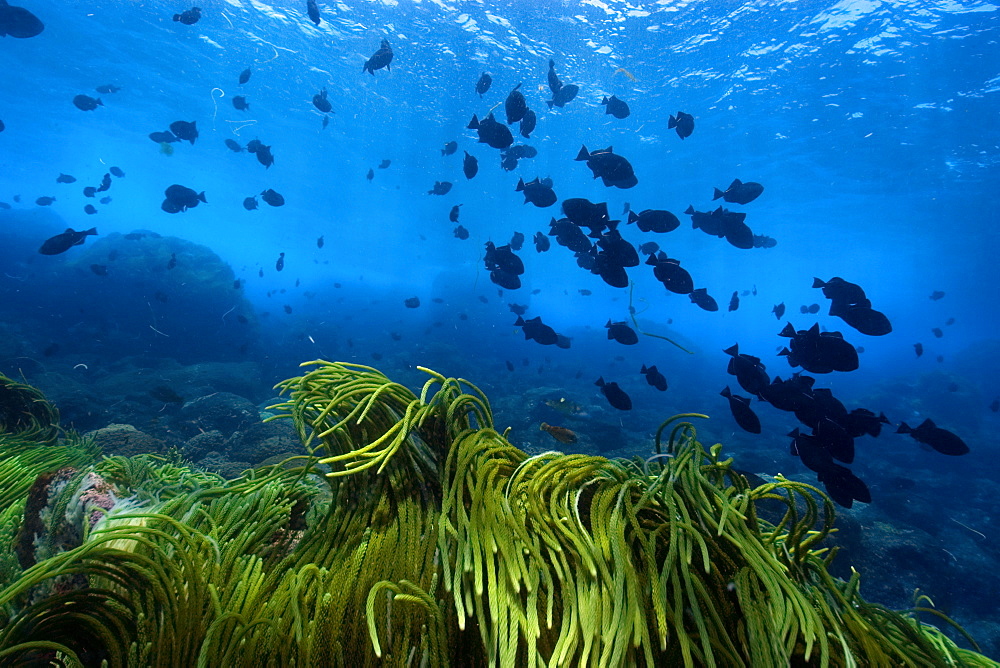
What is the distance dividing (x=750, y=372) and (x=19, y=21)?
15.4 metres

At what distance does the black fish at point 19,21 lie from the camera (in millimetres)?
8195

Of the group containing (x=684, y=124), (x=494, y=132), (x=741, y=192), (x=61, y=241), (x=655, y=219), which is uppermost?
(x=684, y=124)

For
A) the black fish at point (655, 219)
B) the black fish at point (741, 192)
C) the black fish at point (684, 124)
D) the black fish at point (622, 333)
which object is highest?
the black fish at point (684, 124)

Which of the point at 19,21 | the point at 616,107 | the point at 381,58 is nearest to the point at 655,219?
the point at 616,107

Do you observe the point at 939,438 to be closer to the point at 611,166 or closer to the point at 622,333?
the point at 622,333

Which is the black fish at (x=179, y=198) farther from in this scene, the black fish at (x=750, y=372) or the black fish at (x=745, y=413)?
the black fish at (x=745, y=413)

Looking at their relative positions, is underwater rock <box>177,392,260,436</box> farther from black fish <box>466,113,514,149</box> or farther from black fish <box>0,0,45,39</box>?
black fish <box>466,113,514,149</box>

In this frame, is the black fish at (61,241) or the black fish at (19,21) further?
the black fish at (19,21)

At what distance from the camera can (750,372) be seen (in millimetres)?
4801

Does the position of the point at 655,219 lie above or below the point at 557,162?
below

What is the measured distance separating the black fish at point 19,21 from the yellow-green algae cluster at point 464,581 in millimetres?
12411

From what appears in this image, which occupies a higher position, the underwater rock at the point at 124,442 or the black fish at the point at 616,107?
the black fish at the point at 616,107

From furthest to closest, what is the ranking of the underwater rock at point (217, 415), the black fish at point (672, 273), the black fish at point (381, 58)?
the underwater rock at point (217, 415) → the black fish at point (381, 58) → the black fish at point (672, 273)

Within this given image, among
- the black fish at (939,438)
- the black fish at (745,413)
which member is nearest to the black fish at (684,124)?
the black fish at (745,413)
